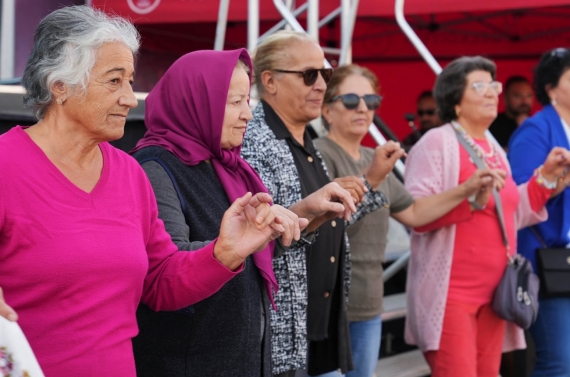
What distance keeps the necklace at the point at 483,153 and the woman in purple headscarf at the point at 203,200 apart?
1659 mm

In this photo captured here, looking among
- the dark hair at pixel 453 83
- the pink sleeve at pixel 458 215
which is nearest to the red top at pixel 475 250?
the pink sleeve at pixel 458 215

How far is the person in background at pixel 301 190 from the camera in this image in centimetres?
282

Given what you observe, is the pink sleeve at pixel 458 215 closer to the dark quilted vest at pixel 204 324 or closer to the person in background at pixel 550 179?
the person in background at pixel 550 179

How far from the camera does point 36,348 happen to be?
186cm

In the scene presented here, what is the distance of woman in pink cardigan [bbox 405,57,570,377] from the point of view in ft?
12.3

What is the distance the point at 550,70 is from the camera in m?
4.36

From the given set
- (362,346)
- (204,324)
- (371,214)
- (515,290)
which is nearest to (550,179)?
(515,290)

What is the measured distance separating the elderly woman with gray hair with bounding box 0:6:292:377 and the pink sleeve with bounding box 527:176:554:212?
2.30 metres

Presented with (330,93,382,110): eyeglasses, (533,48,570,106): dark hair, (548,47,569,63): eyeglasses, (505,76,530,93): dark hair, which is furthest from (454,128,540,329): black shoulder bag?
(505,76,530,93): dark hair

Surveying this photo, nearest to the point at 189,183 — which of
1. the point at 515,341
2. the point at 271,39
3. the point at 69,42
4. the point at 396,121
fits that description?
the point at 69,42

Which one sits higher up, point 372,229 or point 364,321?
point 372,229

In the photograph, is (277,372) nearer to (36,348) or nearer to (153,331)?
(153,331)

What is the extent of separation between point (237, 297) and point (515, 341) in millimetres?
2068

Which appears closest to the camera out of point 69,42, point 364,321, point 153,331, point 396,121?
point 69,42
